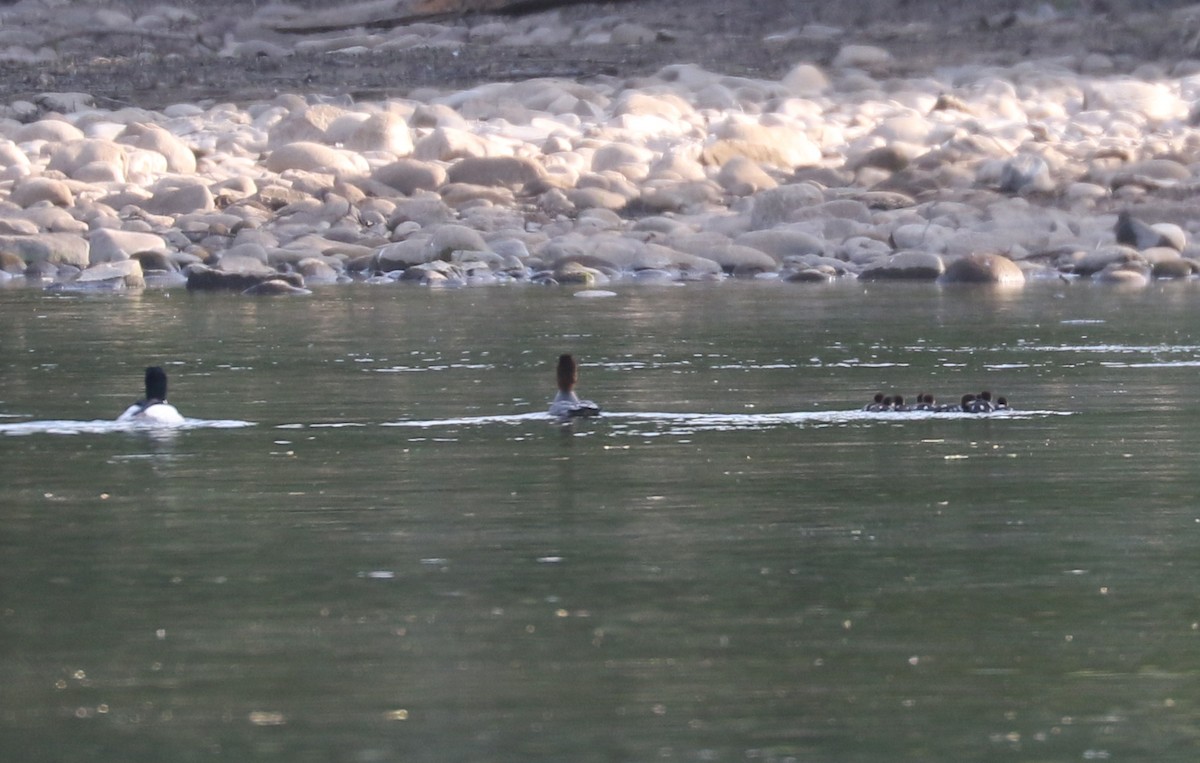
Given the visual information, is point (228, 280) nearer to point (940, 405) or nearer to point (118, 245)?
point (118, 245)

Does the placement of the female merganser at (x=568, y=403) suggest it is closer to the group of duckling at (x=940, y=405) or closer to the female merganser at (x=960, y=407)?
the group of duckling at (x=940, y=405)

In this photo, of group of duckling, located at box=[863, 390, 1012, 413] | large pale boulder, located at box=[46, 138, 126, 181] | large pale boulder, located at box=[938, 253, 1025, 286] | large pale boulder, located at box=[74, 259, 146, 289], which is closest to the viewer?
group of duckling, located at box=[863, 390, 1012, 413]

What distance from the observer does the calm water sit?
616 centimetres

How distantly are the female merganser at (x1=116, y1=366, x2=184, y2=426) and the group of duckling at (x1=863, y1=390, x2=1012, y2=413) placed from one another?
3660 mm

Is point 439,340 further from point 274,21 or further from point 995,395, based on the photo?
point 274,21

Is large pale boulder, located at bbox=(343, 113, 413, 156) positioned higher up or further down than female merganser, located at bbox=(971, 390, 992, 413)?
higher up

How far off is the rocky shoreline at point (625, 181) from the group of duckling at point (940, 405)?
1296 centimetres

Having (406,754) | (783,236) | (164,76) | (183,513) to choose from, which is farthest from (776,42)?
(406,754)

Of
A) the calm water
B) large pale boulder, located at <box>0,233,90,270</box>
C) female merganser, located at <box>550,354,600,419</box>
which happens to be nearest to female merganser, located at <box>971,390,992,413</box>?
the calm water

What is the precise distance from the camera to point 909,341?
18.4 metres

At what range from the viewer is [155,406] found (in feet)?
40.6

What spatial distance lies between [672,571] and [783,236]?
71.3 ft

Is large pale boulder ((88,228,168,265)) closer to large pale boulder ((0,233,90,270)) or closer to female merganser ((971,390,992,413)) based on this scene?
large pale boulder ((0,233,90,270))

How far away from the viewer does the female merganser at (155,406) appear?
40.5 ft
